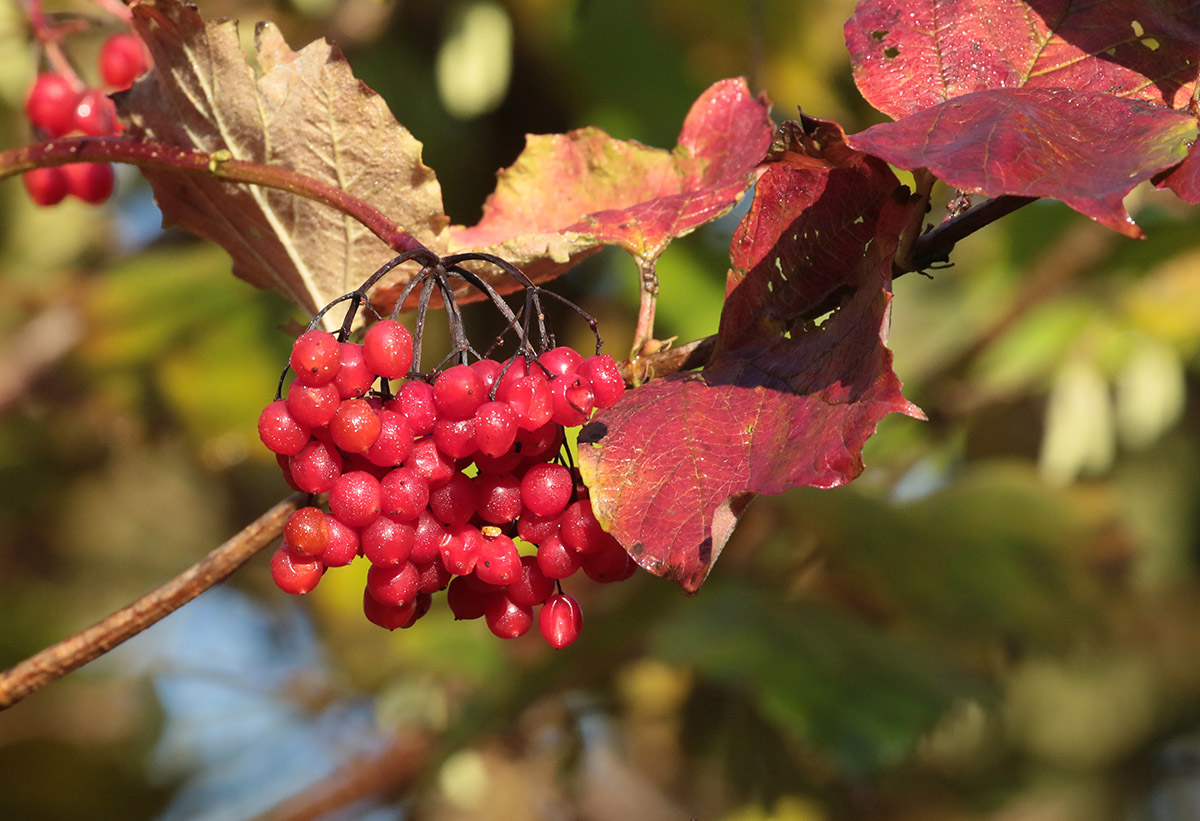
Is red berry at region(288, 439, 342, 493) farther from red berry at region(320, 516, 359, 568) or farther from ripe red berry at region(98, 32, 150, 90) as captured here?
ripe red berry at region(98, 32, 150, 90)

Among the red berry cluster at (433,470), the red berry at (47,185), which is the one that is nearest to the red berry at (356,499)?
the red berry cluster at (433,470)

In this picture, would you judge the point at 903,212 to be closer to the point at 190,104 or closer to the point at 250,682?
the point at 190,104

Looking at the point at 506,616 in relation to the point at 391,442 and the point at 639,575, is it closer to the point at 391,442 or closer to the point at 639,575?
the point at 391,442

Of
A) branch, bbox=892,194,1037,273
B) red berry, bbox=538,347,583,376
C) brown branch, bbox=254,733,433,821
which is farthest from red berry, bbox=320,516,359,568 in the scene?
brown branch, bbox=254,733,433,821

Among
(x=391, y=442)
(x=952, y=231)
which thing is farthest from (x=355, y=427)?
(x=952, y=231)

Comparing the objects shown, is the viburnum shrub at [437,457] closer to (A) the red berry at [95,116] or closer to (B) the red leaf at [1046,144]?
(B) the red leaf at [1046,144]

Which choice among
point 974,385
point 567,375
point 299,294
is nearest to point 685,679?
point 974,385

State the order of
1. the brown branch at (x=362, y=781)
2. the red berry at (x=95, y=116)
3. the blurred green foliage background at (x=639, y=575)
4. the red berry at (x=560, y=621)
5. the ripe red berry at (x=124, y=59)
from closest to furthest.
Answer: the red berry at (x=560, y=621), the red berry at (x=95, y=116), the ripe red berry at (x=124, y=59), the blurred green foliage background at (x=639, y=575), the brown branch at (x=362, y=781)
